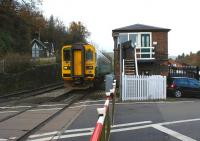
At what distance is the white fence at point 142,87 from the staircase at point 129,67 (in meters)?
6.98

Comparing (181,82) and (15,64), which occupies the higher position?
(15,64)

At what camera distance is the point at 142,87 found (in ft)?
81.8

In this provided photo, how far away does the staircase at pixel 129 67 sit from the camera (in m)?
32.8

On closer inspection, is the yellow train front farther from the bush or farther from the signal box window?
the bush

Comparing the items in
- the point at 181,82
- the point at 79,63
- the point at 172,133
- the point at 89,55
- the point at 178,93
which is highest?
the point at 89,55

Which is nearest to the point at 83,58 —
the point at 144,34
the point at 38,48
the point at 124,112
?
the point at 144,34

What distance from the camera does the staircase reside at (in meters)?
32.8

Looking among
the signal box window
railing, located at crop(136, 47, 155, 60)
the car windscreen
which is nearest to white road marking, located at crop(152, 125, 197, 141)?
the car windscreen

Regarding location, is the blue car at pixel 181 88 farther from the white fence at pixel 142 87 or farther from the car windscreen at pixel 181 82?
the white fence at pixel 142 87

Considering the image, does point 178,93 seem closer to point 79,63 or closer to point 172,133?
point 79,63

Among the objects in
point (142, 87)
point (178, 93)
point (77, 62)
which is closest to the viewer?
point (142, 87)

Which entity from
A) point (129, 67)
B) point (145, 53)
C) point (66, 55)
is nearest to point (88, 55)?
point (66, 55)

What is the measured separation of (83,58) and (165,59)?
10.1 m

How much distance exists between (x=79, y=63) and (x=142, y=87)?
21.7ft
